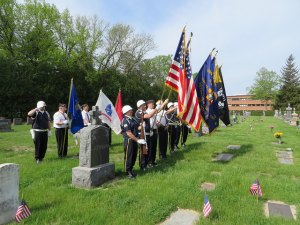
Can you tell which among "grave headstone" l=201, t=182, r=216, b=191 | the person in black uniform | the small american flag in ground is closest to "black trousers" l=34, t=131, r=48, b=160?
the person in black uniform

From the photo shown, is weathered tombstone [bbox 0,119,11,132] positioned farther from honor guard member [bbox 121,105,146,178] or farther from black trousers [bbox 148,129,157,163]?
honor guard member [bbox 121,105,146,178]

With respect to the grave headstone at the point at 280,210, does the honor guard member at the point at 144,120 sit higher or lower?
higher

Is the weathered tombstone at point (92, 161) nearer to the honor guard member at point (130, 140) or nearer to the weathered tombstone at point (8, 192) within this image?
→ the honor guard member at point (130, 140)

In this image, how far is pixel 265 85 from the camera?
265 ft

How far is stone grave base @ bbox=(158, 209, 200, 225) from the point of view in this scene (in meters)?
4.47

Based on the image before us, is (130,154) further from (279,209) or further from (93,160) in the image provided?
(279,209)

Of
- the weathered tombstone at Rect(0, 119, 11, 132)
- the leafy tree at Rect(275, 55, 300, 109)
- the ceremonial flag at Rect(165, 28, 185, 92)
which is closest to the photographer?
the ceremonial flag at Rect(165, 28, 185, 92)

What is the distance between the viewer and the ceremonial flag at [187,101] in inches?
306

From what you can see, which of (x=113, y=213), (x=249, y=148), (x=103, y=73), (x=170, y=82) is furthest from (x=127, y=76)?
(x=113, y=213)

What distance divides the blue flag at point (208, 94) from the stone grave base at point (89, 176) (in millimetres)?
4324

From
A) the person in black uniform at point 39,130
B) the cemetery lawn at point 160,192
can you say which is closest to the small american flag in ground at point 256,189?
the cemetery lawn at point 160,192

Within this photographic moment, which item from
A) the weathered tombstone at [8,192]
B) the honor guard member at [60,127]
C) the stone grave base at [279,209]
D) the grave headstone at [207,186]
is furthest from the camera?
the honor guard member at [60,127]

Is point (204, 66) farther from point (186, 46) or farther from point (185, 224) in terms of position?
point (185, 224)

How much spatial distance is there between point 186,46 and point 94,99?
103 feet
